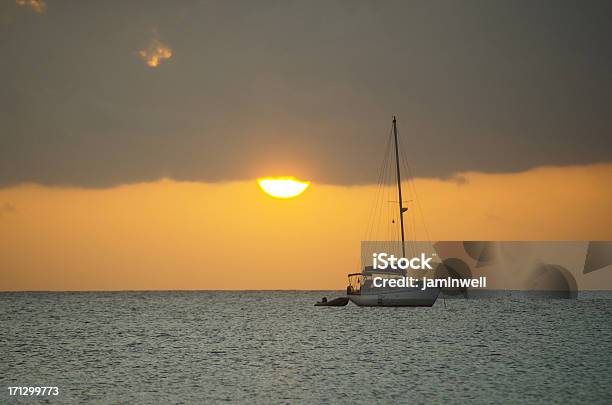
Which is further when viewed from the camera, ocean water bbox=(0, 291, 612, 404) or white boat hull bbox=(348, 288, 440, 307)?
white boat hull bbox=(348, 288, 440, 307)

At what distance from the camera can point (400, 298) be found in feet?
343

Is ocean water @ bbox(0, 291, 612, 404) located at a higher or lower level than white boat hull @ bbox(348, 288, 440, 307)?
lower

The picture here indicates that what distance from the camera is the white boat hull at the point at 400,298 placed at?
343 ft

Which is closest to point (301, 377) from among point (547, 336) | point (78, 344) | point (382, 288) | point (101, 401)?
point (101, 401)

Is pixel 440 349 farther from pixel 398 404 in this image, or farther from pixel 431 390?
pixel 398 404

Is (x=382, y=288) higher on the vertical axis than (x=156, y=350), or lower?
higher

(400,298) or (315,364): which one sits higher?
(400,298)

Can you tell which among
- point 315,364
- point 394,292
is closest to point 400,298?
point 394,292

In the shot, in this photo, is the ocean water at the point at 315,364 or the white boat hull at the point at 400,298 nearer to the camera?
the ocean water at the point at 315,364

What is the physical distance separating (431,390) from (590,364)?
53.5 feet

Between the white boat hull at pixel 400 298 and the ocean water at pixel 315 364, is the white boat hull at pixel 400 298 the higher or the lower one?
the higher one

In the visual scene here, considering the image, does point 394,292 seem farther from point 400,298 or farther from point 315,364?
point 315,364

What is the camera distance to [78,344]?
7119cm

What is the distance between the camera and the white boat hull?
343ft
